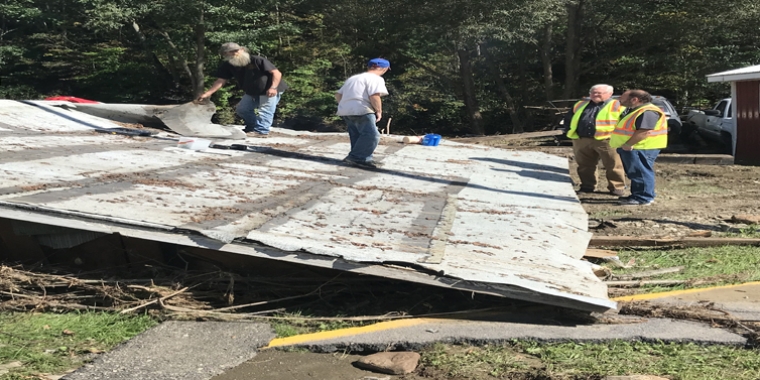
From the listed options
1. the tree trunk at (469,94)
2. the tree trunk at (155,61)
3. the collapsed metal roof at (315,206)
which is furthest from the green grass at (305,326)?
the tree trunk at (155,61)

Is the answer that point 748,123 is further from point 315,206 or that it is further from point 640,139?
point 315,206

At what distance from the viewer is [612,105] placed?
416 inches

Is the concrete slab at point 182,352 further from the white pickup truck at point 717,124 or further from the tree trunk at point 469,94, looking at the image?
the tree trunk at point 469,94

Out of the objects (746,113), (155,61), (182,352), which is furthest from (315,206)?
(155,61)

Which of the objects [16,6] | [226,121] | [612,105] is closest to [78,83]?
[16,6]

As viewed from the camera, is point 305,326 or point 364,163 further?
point 364,163

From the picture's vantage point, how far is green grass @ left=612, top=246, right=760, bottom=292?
5801mm

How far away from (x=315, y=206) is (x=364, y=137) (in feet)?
9.02

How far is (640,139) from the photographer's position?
951 cm

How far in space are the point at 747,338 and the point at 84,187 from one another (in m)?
4.41

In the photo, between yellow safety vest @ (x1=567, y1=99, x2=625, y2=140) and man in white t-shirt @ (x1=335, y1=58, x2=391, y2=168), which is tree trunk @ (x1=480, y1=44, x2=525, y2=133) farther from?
man in white t-shirt @ (x1=335, y1=58, x2=391, y2=168)

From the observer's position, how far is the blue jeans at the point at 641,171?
967 centimetres

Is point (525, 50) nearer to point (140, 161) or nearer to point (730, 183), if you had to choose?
point (730, 183)

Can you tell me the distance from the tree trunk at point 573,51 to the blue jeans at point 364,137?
1898cm
